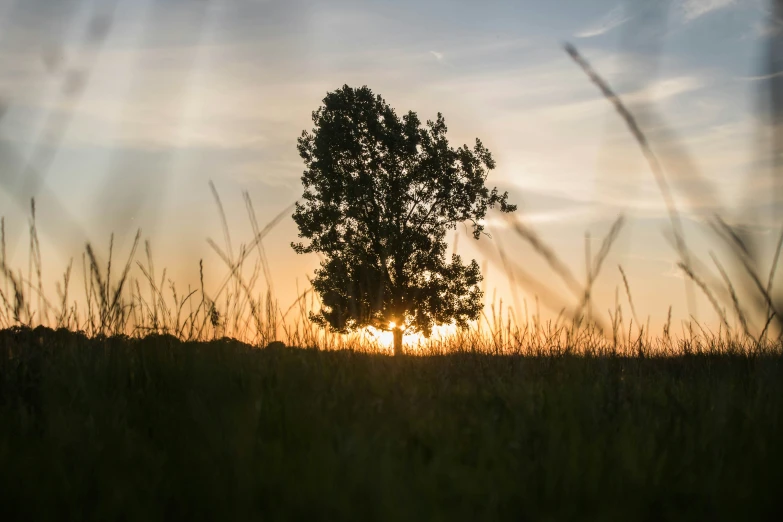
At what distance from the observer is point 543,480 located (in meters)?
2.35

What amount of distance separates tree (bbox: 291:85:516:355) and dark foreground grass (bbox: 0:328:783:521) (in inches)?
731

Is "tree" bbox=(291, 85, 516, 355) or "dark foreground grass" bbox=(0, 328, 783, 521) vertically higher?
"tree" bbox=(291, 85, 516, 355)

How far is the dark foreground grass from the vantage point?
2.18 metres

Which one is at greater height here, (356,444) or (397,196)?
(397,196)

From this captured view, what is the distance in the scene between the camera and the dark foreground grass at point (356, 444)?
218cm

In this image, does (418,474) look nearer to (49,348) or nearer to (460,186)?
(49,348)

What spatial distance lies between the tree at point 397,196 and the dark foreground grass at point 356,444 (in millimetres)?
18563

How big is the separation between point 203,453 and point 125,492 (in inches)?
13.0

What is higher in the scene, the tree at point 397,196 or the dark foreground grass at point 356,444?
the tree at point 397,196

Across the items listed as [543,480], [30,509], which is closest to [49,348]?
[30,509]

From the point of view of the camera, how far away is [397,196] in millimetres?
23203

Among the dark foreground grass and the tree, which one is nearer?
the dark foreground grass

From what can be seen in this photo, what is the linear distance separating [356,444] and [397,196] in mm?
20945

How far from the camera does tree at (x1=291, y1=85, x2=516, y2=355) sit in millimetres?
22656
